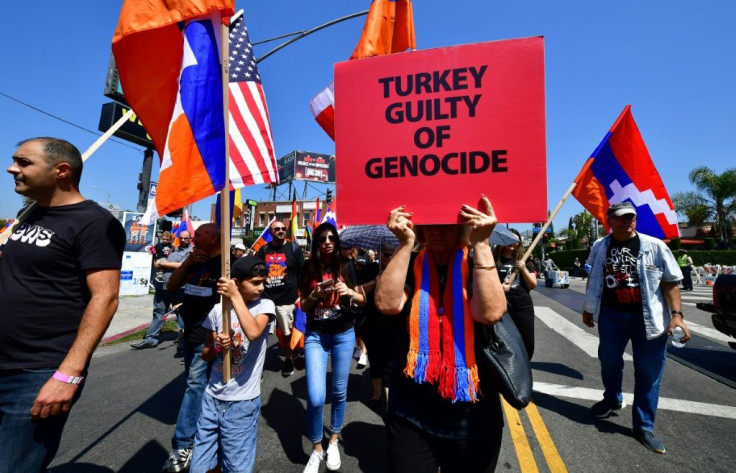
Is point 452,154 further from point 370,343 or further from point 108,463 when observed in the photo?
point 108,463

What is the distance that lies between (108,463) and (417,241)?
316 cm

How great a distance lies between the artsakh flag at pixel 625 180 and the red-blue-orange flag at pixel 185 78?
11.7ft

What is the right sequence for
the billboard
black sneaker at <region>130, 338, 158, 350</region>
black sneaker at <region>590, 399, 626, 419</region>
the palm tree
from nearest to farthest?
black sneaker at <region>590, 399, 626, 419</region>
black sneaker at <region>130, 338, 158, 350</region>
the palm tree
the billboard

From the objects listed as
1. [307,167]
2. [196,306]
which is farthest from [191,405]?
[307,167]

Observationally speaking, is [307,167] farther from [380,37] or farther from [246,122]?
[380,37]

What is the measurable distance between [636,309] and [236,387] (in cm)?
359

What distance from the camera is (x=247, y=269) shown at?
8.53 ft

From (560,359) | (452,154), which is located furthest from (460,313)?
(560,359)

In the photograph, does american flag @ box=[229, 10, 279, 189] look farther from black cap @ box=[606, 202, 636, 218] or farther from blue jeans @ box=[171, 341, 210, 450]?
black cap @ box=[606, 202, 636, 218]

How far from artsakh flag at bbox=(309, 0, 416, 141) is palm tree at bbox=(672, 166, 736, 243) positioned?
3845 cm

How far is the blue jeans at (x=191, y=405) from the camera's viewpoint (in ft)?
9.71

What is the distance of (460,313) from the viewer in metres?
1.82

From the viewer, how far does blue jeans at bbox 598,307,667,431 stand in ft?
10.8

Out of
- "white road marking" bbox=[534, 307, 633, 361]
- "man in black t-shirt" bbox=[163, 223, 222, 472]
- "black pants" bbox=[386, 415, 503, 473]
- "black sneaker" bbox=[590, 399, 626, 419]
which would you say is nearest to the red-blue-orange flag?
"man in black t-shirt" bbox=[163, 223, 222, 472]
